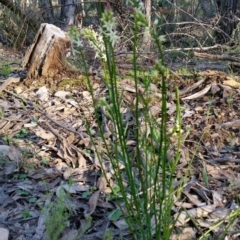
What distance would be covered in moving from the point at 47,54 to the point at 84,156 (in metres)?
1.55

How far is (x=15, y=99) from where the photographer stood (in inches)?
141

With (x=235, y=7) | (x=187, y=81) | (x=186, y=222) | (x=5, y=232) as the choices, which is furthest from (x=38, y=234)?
(x=235, y=7)

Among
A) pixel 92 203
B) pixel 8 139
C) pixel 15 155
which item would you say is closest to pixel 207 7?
pixel 8 139

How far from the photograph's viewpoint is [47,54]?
3.91 metres

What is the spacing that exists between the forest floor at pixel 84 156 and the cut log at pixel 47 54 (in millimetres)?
159

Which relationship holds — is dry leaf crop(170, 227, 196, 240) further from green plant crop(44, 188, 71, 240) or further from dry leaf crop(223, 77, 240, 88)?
dry leaf crop(223, 77, 240, 88)

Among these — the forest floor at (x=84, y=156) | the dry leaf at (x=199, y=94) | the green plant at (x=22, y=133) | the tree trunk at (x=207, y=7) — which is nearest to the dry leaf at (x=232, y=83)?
the forest floor at (x=84, y=156)

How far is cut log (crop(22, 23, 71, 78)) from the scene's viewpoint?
3.93 metres

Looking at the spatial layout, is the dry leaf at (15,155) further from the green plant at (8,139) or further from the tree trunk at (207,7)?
the tree trunk at (207,7)

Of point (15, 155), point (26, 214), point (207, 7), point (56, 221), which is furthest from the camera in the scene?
point (207, 7)

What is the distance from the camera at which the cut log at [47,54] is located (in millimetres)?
3932

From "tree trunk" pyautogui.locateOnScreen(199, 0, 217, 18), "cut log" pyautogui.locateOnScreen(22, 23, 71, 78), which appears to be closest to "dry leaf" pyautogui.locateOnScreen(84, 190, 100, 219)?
"cut log" pyautogui.locateOnScreen(22, 23, 71, 78)

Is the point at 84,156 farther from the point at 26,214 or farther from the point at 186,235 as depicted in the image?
the point at 186,235

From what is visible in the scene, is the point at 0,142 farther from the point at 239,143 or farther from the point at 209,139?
the point at 239,143
